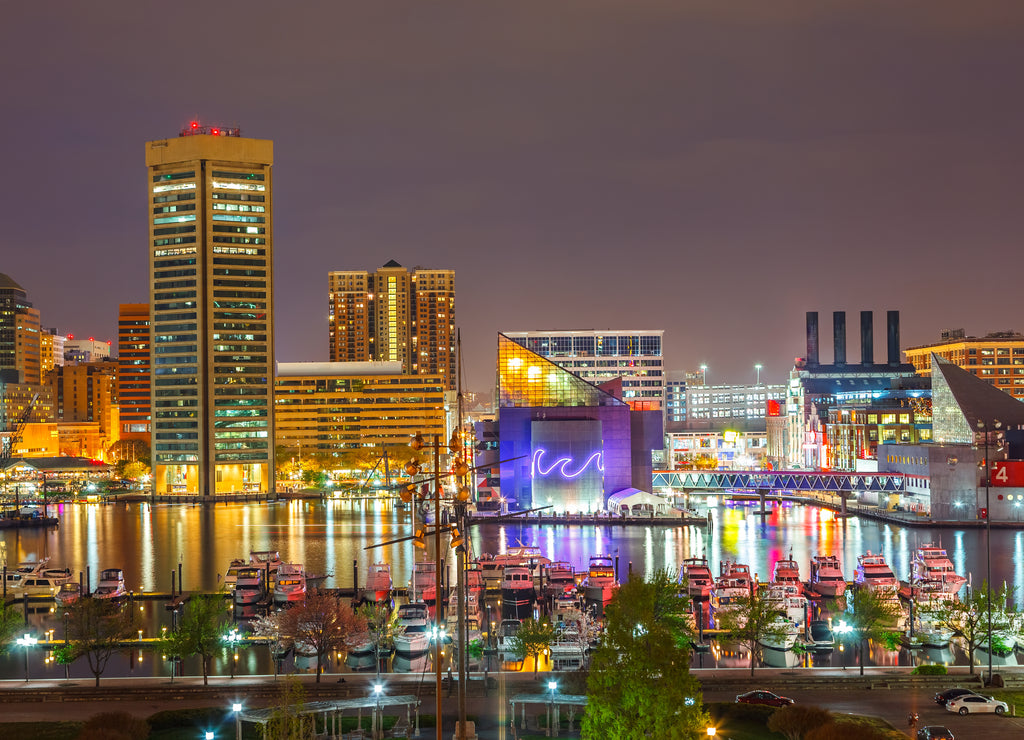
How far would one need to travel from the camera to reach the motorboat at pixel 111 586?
1660 inches

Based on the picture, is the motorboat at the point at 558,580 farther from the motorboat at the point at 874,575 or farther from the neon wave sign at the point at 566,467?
the neon wave sign at the point at 566,467

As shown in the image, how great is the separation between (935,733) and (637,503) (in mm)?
53359

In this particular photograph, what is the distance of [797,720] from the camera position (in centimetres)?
2133

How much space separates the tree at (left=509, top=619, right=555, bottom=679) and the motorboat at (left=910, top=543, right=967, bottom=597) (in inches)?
647

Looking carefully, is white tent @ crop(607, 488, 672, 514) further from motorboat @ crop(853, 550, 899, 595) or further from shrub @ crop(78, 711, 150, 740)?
shrub @ crop(78, 711, 150, 740)

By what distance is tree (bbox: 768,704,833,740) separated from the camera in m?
21.1


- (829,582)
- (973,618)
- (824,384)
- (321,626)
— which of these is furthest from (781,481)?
(321,626)

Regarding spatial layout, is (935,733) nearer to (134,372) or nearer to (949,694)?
(949,694)

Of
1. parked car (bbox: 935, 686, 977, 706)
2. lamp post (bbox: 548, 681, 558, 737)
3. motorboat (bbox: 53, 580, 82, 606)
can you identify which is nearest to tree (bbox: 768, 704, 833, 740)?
parked car (bbox: 935, 686, 977, 706)

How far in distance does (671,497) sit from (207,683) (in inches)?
2530

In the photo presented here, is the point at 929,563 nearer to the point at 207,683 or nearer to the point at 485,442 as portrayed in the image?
the point at 207,683

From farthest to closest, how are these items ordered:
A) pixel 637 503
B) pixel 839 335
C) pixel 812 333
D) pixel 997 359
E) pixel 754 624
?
pixel 997 359 → pixel 812 333 → pixel 839 335 → pixel 637 503 → pixel 754 624

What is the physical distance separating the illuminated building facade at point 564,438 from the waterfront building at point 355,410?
202 feet

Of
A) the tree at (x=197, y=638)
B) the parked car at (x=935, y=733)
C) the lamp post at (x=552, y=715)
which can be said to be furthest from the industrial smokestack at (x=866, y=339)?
the lamp post at (x=552, y=715)
